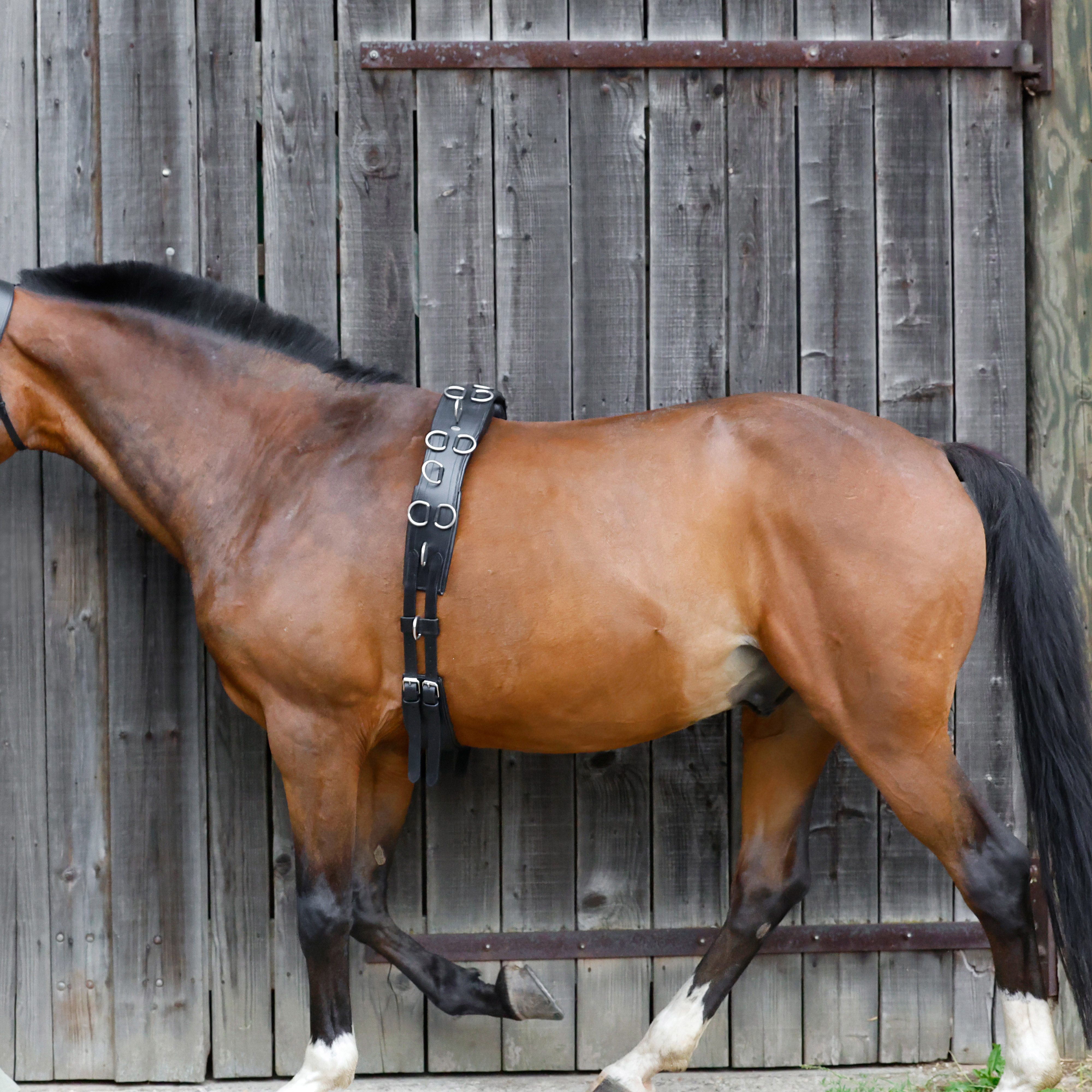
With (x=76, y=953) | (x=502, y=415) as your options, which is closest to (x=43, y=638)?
(x=76, y=953)

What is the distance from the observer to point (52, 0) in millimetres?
3010

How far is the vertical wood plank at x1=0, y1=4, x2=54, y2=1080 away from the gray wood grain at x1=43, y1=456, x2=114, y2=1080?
0.03 metres

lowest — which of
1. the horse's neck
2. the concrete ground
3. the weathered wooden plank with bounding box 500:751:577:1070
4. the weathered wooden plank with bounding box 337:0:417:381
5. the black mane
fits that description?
the concrete ground

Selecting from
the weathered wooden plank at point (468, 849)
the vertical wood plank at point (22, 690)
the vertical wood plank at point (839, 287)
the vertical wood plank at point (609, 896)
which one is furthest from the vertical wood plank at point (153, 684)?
the vertical wood plank at point (839, 287)

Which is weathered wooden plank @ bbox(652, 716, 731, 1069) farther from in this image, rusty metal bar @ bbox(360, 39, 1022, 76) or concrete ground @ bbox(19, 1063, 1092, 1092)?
rusty metal bar @ bbox(360, 39, 1022, 76)

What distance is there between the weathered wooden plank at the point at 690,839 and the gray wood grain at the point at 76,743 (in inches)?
Answer: 61.8

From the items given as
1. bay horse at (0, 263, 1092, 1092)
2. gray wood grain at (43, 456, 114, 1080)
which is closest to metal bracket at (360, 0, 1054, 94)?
bay horse at (0, 263, 1092, 1092)

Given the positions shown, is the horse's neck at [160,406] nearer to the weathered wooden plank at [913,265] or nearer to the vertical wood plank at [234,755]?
the vertical wood plank at [234,755]

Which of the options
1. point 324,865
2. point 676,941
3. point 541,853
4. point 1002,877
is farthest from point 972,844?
point 324,865

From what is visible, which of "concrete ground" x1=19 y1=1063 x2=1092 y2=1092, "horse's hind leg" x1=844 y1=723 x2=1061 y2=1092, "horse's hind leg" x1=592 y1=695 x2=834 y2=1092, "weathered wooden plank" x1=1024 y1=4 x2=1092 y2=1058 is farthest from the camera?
"weathered wooden plank" x1=1024 y1=4 x2=1092 y2=1058

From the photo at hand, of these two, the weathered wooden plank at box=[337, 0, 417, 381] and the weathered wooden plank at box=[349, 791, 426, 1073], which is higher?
the weathered wooden plank at box=[337, 0, 417, 381]

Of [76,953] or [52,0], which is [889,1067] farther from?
[52,0]

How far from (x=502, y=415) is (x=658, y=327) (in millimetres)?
625

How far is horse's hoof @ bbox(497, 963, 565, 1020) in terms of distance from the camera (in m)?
2.80
